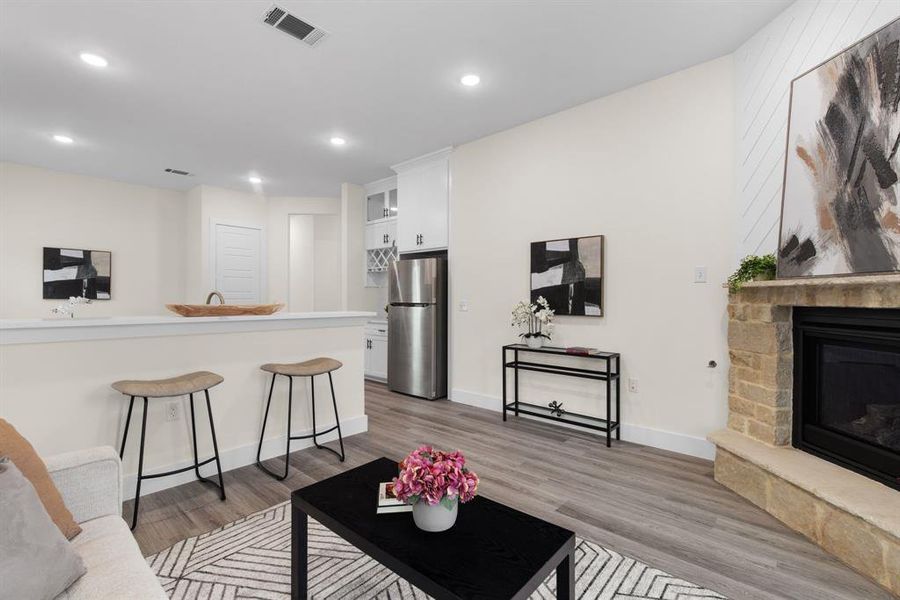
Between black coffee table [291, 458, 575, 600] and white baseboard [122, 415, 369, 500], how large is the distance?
1535 millimetres

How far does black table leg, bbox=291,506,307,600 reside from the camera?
157 cm

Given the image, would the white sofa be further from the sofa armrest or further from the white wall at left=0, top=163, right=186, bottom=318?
the white wall at left=0, top=163, right=186, bottom=318

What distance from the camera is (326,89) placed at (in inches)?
134

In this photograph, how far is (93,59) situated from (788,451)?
16.9 feet

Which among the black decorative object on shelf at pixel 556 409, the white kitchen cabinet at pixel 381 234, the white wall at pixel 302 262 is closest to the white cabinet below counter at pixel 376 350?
the white kitchen cabinet at pixel 381 234

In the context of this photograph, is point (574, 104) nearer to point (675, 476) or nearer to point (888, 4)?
point (888, 4)

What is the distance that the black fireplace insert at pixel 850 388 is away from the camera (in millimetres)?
2029

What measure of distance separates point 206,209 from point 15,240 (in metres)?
2.11

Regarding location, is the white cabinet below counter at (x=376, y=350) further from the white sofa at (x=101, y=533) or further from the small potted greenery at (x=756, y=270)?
the white sofa at (x=101, y=533)

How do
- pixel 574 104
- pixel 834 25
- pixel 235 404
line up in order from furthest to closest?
pixel 574 104 < pixel 235 404 < pixel 834 25

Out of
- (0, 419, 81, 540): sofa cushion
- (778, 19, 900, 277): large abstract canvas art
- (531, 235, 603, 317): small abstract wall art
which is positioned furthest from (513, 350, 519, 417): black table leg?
(0, 419, 81, 540): sofa cushion

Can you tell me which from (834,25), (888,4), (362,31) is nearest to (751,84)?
(834,25)

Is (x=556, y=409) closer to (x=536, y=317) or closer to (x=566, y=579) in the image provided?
(x=536, y=317)

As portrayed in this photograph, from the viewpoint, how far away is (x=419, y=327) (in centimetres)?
489
